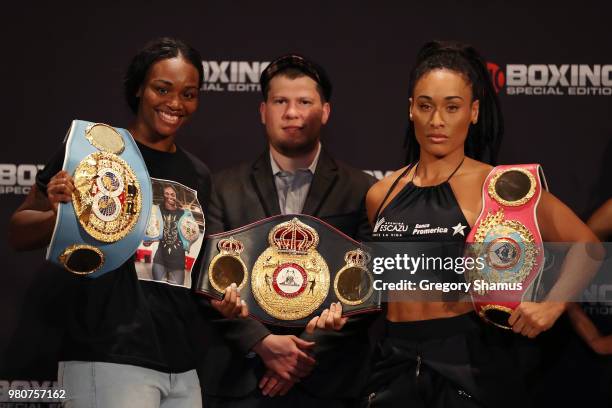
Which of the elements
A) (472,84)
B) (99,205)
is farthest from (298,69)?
(99,205)

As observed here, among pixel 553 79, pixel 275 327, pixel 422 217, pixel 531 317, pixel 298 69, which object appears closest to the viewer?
pixel 531 317

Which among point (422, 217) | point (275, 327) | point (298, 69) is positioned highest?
point (298, 69)

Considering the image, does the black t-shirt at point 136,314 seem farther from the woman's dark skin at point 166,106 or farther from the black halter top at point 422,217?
the black halter top at point 422,217

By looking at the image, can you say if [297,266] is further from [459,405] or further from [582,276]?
[582,276]

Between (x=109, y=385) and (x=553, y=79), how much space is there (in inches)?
69.5

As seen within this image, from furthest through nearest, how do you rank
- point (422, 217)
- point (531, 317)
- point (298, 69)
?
1. point (298, 69)
2. point (422, 217)
3. point (531, 317)

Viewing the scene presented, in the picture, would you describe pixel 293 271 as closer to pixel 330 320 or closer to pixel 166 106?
pixel 330 320

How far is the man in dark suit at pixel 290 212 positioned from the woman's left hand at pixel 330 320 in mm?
51

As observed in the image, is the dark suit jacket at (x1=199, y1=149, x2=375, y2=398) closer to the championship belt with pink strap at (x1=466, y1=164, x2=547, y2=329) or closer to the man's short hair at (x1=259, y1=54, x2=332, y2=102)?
the man's short hair at (x1=259, y1=54, x2=332, y2=102)

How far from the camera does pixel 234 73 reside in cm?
306

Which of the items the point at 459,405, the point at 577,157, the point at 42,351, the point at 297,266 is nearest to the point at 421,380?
the point at 459,405

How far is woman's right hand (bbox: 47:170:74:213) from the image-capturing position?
7.38 ft

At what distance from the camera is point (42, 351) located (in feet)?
9.88

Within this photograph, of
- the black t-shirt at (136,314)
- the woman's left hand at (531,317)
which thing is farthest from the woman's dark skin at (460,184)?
the black t-shirt at (136,314)
